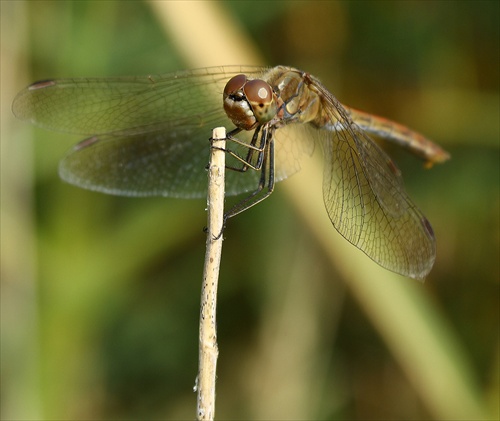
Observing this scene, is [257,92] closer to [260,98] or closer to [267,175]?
[260,98]

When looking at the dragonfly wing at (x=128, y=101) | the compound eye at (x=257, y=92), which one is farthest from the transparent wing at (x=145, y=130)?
the compound eye at (x=257, y=92)

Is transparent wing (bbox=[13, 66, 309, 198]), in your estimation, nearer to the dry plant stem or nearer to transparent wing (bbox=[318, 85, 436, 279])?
transparent wing (bbox=[318, 85, 436, 279])

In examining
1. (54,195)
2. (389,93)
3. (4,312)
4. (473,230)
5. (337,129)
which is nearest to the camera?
(337,129)

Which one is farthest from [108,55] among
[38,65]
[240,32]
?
[240,32]

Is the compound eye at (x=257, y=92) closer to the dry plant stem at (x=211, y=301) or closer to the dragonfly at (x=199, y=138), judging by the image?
the dragonfly at (x=199, y=138)

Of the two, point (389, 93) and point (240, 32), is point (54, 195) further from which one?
point (389, 93)

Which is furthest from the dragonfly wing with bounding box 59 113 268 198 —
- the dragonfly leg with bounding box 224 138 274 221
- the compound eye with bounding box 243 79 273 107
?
the compound eye with bounding box 243 79 273 107
